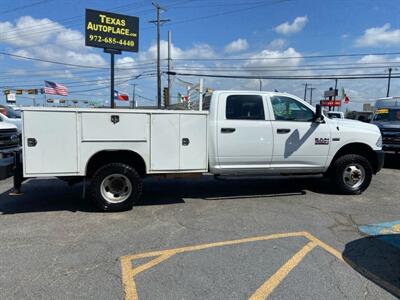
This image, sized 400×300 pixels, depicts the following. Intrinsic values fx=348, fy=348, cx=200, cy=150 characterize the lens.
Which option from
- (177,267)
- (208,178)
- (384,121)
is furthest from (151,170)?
(384,121)

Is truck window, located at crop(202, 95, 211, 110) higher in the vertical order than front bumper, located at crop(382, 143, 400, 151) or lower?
higher

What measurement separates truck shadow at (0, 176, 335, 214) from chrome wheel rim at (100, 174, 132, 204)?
16.3 inches

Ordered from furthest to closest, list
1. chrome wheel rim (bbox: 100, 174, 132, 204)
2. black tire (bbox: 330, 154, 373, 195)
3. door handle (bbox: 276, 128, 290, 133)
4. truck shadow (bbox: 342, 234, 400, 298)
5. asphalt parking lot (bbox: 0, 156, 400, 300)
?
black tire (bbox: 330, 154, 373, 195) < door handle (bbox: 276, 128, 290, 133) < chrome wheel rim (bbox: 100, 174, 132, 204) < truck shadow (bbox: 342, 234, 400, 298) < asphalt parking lot (bbox: 0, 156, 400, 300)

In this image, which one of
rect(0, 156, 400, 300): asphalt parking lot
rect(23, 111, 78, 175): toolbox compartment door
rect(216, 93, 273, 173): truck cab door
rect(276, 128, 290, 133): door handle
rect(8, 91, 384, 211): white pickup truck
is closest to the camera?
rect(0, 156, 400, 300): asphalt parking lot

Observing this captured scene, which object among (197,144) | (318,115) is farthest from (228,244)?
(318,115)

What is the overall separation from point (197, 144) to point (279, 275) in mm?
2952

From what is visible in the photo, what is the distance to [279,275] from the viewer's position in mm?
3734

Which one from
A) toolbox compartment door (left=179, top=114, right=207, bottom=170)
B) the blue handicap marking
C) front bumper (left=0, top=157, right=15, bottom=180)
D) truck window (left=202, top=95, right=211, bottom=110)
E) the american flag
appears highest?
the american flag

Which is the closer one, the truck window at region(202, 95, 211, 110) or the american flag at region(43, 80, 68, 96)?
the truck window at region(202, 95, 211, 110)

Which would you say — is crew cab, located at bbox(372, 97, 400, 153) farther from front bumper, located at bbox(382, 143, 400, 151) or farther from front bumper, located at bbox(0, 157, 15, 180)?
front bumper, located at bbox(0, 157, 15, 180)

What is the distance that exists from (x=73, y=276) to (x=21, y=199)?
3765 mm

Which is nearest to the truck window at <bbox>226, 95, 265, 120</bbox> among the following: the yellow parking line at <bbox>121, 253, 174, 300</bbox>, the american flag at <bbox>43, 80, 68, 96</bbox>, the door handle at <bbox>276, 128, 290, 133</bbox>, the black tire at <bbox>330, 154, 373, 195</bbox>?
Answer: the door handle at <bbox>276, 128, 290, 133</bbox>

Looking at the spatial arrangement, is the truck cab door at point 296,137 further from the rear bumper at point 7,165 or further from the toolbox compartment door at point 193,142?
the rear bumper at point 7,165

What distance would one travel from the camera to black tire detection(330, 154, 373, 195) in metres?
7.27
